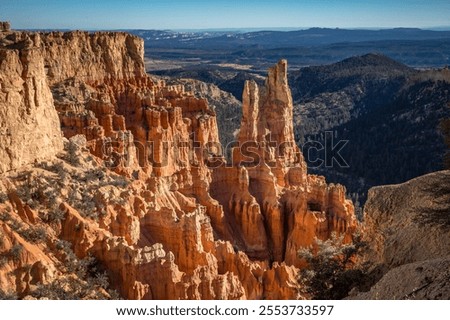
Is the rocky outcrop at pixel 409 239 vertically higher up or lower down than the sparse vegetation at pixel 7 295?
higher up

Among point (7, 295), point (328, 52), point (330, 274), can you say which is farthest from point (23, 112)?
point (328, 52)

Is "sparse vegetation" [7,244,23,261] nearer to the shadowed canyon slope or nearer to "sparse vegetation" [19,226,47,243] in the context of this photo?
the shadowed canyon slope

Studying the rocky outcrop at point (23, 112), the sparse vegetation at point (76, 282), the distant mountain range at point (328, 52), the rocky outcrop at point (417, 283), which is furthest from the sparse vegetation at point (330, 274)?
the distant mountain range at point (328, 52)

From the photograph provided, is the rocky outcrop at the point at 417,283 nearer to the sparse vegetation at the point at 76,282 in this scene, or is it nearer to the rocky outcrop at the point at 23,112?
the sparse vegetation at the point at 76,282

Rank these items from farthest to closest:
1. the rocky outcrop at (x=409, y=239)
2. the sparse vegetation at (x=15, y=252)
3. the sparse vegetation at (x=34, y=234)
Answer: the sparse vegetation at (x=34, y=234), the sparse vegetation at (x=15, y=252), the rocky outcrop at (x=409, y=239)

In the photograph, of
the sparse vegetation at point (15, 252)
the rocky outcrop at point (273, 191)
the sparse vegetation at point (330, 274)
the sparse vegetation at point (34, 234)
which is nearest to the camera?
the sparse vegetation at point (330, 274)

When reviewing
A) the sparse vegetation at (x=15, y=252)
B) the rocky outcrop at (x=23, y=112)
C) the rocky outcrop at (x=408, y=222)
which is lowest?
the sparse vegetation at (x=15, y=252)
